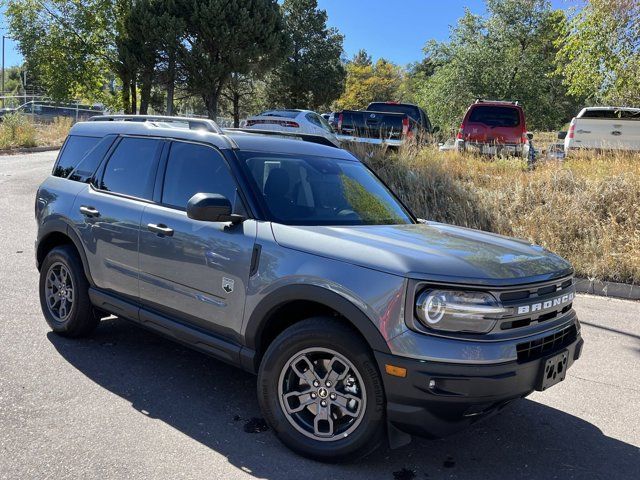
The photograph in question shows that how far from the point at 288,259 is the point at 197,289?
30.3 inches

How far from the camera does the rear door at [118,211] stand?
4.18m

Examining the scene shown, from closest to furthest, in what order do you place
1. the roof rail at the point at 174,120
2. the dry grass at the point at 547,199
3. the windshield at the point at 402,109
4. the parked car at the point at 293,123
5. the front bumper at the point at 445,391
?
the front bumper at the point at 445,391 → the roof rail at the point at 174,120 → the dry grass at the point at 547,199 → the parked car at the point at 293,123 → the windshield at the point at 402,109

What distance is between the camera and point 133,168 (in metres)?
4.46

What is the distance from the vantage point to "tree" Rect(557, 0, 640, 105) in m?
15.9

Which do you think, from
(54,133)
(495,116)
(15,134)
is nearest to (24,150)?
(15,134)

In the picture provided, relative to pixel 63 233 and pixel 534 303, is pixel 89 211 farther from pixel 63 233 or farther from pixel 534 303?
pixel 534 303

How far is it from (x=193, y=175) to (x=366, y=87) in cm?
6413

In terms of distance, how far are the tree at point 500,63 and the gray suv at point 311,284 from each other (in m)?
27.3

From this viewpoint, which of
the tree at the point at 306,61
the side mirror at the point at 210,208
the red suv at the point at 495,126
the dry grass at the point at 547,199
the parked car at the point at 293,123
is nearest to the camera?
the side mirror at the point at 210,208

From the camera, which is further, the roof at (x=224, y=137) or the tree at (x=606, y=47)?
the tree at (x=606, y=47)

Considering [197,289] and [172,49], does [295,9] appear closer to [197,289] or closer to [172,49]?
[172,49]

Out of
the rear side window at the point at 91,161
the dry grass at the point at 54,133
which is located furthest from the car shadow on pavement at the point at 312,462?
the dry grass at the point at 54,133

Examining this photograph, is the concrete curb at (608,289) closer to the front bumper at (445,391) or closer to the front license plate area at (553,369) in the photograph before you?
the front license plate area at (553,369)

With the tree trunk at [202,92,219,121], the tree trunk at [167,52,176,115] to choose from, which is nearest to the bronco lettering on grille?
the tree trunk at [167,52,176,115]
